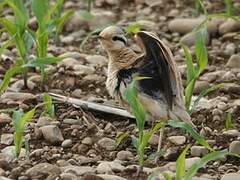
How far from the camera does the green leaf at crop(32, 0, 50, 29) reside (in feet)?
16.9

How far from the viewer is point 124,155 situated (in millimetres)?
4398

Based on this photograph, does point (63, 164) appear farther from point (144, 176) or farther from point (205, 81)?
point (205, 81)

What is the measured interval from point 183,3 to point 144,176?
10.8 ft

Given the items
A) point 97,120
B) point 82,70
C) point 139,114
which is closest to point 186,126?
point 139,114

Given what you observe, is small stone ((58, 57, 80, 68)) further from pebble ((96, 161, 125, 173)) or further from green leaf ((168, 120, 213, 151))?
green leaf ((168, 120, 213, 151))

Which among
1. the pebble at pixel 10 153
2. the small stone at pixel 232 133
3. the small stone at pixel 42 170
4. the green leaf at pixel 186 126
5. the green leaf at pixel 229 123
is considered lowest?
the pebble at pixel 10 153

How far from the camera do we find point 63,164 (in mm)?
4266

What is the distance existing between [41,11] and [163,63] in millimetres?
1138

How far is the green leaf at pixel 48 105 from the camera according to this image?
4632 mm

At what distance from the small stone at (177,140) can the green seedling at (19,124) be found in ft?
2.57

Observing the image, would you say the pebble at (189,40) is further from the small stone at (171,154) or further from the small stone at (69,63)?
the small stone at (171,154)

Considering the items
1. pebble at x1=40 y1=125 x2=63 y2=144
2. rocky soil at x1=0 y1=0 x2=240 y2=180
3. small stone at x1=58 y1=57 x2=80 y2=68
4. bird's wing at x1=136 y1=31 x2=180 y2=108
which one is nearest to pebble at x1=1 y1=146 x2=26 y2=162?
rocky soil at x1=0 y1=0 x2=240 y2=180

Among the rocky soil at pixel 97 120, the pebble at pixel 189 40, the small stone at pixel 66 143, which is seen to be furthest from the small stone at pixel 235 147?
the pebble at pixel 189 40

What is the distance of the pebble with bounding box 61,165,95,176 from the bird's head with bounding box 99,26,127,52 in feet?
2.41
